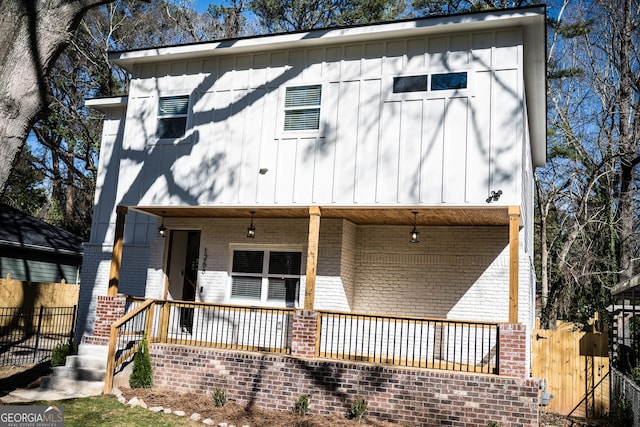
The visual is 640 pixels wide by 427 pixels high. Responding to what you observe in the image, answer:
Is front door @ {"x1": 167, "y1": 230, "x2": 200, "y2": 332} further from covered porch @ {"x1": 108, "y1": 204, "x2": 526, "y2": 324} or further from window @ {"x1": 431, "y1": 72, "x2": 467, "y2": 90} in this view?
window @ {"x1": 431, "y1": 72, "x2": 467, "y2": 90}

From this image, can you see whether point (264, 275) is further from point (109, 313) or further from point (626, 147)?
point (626, 147)

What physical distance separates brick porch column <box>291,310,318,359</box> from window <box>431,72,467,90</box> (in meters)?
4.66

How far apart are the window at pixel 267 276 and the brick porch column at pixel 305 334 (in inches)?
90.5

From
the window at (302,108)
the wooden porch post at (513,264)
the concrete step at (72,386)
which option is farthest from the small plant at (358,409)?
the window at (302,108)

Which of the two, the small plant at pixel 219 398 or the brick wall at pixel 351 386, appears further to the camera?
the small plant at pixel 219 398

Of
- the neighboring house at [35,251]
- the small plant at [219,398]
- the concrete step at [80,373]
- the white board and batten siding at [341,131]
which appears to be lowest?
the small plant at [219,398]

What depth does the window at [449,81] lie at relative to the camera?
10562 millimetres

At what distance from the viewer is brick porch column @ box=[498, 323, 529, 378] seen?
9335 millimetres

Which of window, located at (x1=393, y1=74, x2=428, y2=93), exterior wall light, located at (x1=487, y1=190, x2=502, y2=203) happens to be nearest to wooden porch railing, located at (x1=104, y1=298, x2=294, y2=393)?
exterior wall light, located at (x1=487, y1=190, x2=502, y2=203)

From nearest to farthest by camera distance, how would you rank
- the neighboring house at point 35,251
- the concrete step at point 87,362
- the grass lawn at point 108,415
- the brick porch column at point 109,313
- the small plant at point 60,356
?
the grass lawn at point 108,415
the concrete step at point 87,362
the small plant at point 60,356
the brick porch column at point 109,313
the neighboring house at point 35,251

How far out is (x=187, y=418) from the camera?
30.9 feet

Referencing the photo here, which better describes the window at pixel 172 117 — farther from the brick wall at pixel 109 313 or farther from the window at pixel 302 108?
the brick wall at pixel 109 313

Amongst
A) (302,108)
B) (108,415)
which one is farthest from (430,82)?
(108,415)

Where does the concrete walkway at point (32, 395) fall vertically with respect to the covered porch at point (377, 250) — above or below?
below
